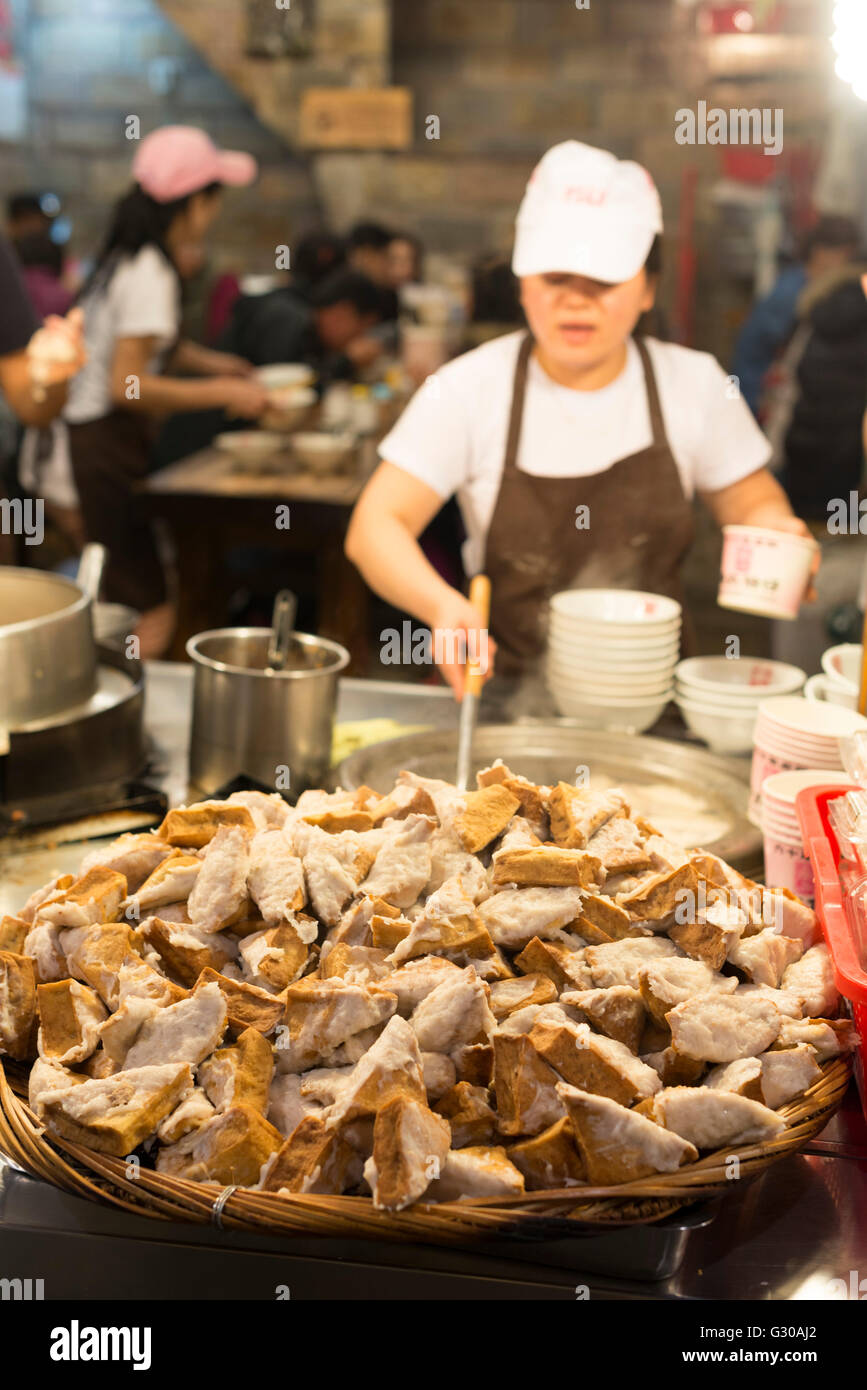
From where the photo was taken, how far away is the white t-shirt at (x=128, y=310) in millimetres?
4520

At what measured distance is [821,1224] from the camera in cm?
119

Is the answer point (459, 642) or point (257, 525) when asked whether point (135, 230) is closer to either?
point (257, 525)

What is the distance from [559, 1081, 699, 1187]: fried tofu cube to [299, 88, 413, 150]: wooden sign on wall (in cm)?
624

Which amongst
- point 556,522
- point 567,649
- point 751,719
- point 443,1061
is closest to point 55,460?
point 556,522

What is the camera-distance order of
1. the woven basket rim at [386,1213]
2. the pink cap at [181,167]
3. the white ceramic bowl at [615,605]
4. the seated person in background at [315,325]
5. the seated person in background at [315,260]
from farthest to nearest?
1. the seated person in background at [315,260]
2. the seated person in background at [315,325]
3. the pink cap at [181,167]
4. the white ceramic bowl at [615,605]
5. the woven basket rim at [386,1213]

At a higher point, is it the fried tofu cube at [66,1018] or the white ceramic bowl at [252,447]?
the white ceramic bowl at [252,447]

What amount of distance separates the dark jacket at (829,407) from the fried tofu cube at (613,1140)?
4708 millimetres

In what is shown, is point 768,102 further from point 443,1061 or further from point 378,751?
point 443,1061

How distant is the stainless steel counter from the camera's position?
1079 millimetres

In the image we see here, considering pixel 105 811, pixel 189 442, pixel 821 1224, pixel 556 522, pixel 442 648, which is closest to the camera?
pixel 821 1224

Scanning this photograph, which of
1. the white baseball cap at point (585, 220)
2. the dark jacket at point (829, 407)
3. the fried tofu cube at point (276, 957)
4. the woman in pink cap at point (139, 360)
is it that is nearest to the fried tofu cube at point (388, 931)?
the fried tofu cube at point (276, 957)

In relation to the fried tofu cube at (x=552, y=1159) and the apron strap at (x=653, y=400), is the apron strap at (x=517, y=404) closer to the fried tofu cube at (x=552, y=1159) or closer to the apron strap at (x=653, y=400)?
the apron strap at (x=653, y=400)
